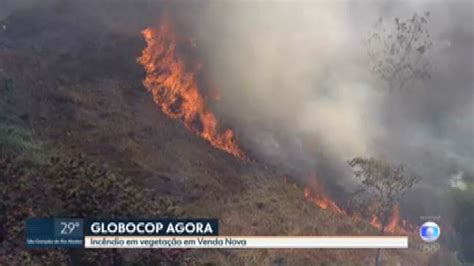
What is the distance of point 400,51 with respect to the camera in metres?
5.26

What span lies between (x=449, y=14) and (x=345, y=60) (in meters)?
0.95

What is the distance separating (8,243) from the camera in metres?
5.11

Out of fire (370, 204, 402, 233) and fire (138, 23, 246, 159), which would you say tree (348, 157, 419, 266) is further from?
fire (138, 23, 246, 159)

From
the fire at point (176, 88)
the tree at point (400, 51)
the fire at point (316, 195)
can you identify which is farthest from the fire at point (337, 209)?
the tree at point (400, 51)

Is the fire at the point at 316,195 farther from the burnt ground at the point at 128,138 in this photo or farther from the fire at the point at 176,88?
the fire at the point at 176,88

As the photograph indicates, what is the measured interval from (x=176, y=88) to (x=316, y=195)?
1.58 m

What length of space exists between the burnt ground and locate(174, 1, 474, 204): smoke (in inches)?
14.9

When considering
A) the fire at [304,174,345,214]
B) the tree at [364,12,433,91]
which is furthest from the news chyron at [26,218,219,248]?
the tree at [364,12,433,91]

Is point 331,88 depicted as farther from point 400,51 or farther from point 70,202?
point 70,202

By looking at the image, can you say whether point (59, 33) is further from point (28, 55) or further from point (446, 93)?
point (446, 93)

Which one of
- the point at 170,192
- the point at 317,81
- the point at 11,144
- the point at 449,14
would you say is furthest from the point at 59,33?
the point at 449,14

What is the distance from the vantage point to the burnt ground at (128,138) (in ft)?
17.0

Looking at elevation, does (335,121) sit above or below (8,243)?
above

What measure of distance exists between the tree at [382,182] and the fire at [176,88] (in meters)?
1.06
